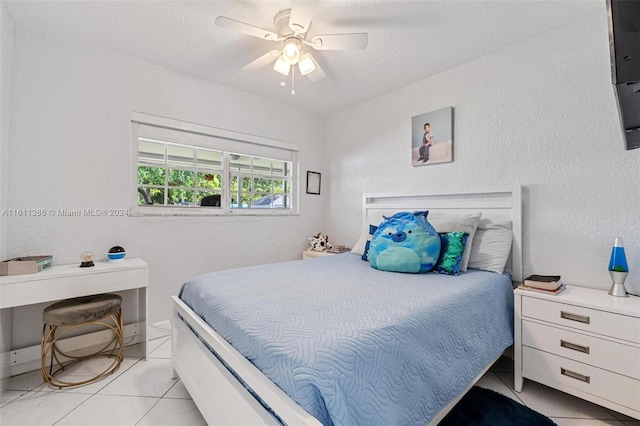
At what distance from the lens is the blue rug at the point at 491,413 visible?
144 centimetres

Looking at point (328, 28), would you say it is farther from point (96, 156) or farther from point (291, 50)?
point (96, 156)

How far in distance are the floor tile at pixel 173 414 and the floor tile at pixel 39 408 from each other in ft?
1.56

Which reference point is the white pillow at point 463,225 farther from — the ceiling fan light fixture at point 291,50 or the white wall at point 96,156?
the white wall at point 96,156

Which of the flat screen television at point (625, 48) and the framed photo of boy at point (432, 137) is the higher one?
the framed photo of boy at point (432, 137)

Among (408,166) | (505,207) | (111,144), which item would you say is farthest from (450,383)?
(111,144)

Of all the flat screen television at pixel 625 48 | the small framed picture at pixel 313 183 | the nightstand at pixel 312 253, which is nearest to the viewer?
the flat screen television at pixel 625 48

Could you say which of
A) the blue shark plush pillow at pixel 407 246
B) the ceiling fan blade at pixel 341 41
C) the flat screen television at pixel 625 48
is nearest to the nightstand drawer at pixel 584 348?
the blue shark plush pillow at pixel 407 246

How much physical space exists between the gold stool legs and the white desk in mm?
180

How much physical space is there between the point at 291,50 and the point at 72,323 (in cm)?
227

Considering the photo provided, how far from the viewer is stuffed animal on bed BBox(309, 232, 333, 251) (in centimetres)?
338

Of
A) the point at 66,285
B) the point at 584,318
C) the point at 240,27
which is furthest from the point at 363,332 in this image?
the point at 66,285

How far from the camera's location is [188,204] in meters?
2.78

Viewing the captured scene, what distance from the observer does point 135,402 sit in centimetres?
Result: 163

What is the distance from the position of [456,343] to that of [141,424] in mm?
1655
